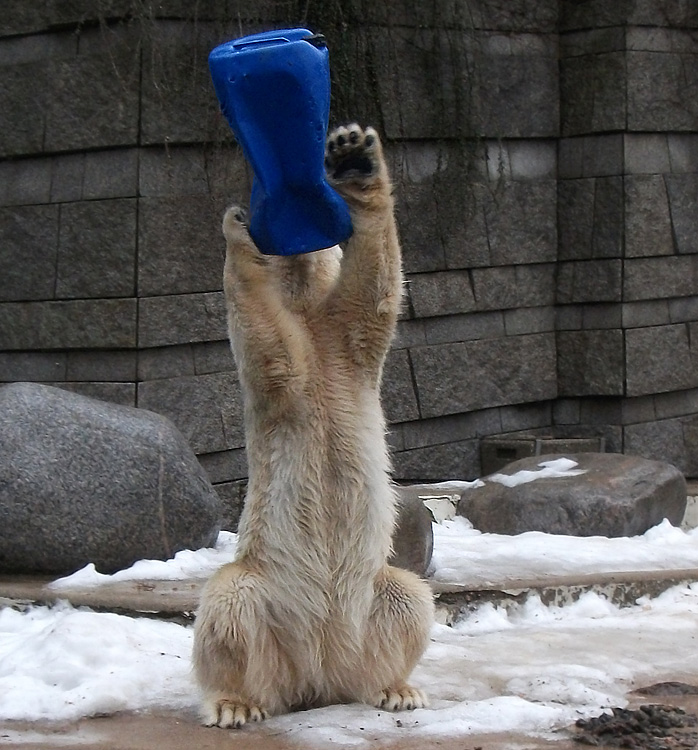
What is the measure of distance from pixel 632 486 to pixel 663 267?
2.62 metres

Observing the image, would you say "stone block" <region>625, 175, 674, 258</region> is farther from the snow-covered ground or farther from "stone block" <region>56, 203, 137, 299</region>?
"stone block" <region>56, 203, 137, 299</region>

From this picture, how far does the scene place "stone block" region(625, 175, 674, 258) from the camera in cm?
919

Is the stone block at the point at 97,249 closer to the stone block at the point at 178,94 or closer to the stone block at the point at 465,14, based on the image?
the stone block at the point at 178,94

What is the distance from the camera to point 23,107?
25.5 feet

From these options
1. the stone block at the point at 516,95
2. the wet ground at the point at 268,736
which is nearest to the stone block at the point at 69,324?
the stone block at the point at 516,95

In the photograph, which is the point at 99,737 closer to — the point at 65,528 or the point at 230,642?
the point at 230,642

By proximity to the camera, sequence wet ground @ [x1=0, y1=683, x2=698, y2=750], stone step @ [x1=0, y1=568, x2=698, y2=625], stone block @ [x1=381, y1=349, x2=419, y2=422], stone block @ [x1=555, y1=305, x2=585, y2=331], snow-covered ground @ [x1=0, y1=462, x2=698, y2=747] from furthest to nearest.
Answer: stone block @ [x1=555, y1=305, x2=585, y2=331] < stone block @ [x1=381, y1=349, x2=419, y2=422] < stone step @ [x1=0, y1=568, x2=698, y2=625] < snow-covered ground @ [x1=0, y1=462, x2=698, y2=747] < wet ground @ [x1=0, y1=683, x2=698, y2=750]

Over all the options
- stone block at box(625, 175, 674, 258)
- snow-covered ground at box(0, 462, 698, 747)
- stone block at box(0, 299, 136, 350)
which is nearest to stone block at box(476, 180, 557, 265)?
stone block at box(625, 175, 674, 258)

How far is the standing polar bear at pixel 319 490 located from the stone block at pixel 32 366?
385cm

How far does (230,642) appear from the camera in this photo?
4.01 m

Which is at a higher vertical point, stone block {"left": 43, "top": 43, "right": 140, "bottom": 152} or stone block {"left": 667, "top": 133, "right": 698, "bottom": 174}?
stone block {"left": 43, "top": 43, "right": 140, "bottom": 152}

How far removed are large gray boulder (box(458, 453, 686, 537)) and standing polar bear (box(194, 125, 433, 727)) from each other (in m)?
3.08

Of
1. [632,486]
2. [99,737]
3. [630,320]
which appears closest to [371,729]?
[99,737]

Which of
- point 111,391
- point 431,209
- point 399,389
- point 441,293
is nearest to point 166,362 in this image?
point 111,391
